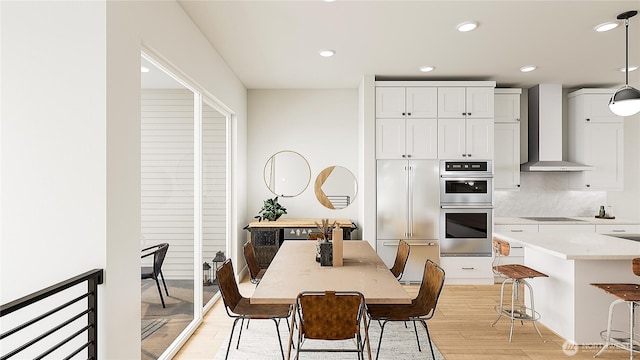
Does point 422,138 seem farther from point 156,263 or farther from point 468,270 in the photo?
point 156,263

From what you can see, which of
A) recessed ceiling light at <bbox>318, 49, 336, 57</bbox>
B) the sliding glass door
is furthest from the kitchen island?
the sliding glass door

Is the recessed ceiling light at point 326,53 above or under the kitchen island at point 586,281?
above

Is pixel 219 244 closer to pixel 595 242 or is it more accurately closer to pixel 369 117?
pixel 369 117

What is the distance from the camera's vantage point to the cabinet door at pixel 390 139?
15.5 ft

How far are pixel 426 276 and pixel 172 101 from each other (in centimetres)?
233

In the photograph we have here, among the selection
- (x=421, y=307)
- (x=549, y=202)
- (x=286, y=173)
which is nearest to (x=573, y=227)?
(x=549, y=202)

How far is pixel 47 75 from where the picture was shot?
70.0 inches

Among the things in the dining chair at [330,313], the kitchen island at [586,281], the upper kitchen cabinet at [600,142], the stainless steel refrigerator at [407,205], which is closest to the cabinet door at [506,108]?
the upper kitchen cabinet at [600,142]

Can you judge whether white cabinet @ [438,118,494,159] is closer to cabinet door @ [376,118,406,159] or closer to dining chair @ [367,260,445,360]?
cabinet door @ [376,118,406,159]

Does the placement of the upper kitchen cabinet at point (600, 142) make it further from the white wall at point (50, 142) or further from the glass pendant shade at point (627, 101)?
the white wall at point (50, 142)

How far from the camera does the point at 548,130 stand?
16.4 feet

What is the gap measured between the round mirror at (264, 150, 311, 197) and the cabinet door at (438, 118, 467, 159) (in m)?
1.90

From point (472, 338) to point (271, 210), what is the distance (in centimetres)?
296

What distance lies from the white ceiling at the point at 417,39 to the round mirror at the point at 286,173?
1.13 metres
